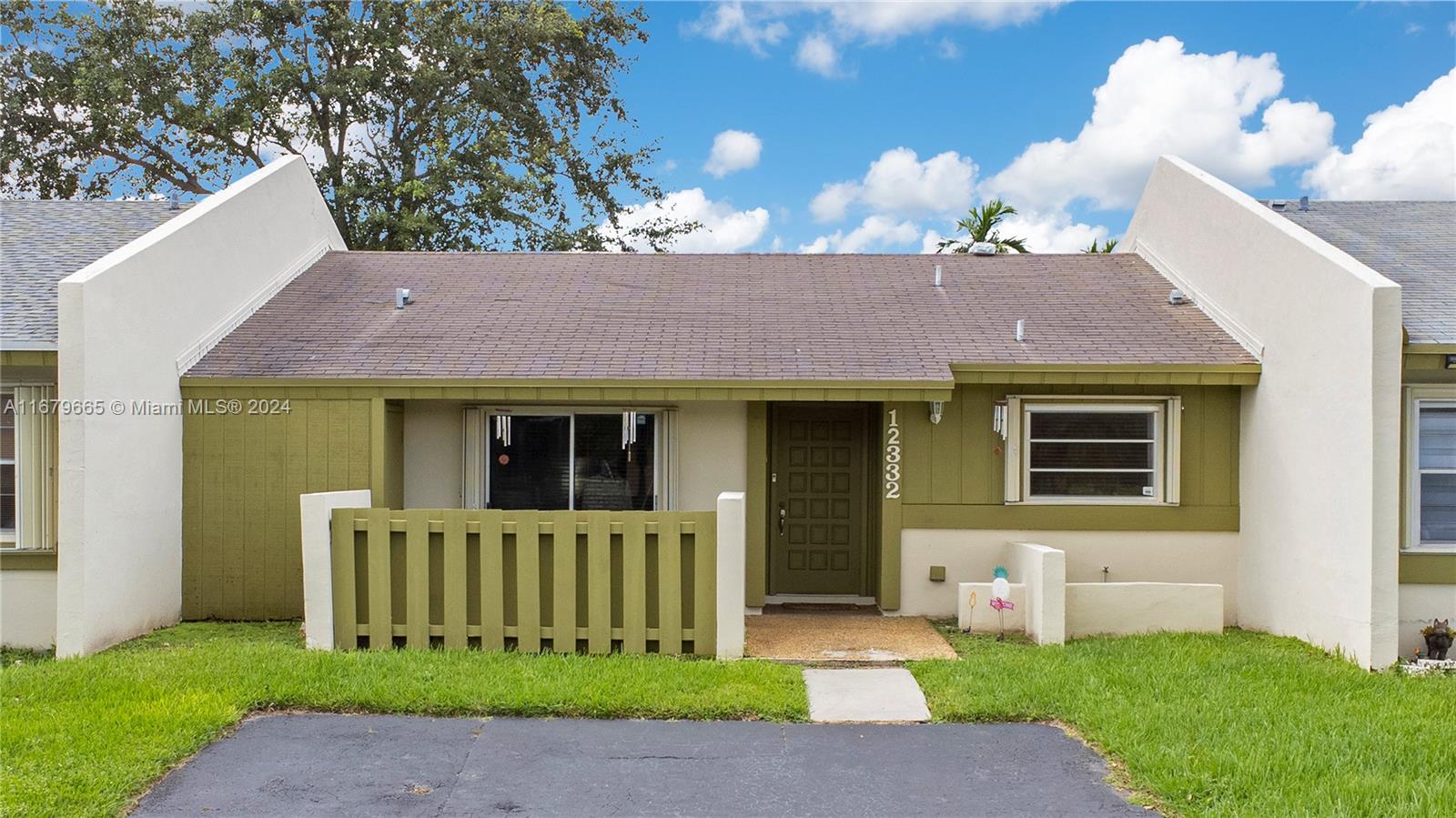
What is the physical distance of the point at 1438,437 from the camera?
872cm

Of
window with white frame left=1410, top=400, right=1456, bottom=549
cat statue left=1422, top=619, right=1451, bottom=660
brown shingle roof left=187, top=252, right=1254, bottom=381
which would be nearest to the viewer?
cat statue left=1422, top=619, right=1451, bottom=660

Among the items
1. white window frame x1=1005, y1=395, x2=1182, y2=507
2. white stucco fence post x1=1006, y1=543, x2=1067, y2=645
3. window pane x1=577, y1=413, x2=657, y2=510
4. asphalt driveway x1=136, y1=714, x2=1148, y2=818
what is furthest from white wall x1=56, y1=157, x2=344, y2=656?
white window frame x1=1005, y1=395, x2=1182, y2=507

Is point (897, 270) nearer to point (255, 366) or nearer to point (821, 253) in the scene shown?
point (821, 253)

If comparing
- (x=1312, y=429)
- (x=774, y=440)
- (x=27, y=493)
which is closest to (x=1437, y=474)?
(x=1312, y=429)

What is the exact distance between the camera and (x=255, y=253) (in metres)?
11.2

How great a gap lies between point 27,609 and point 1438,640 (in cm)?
1223

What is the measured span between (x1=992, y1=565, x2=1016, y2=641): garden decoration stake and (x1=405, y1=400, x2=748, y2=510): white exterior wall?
2.65m

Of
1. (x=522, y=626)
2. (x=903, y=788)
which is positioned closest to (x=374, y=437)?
(x=522, y=626)

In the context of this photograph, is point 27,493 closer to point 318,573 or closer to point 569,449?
point 318,573

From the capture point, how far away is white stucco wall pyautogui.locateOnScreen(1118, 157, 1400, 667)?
7.57 m

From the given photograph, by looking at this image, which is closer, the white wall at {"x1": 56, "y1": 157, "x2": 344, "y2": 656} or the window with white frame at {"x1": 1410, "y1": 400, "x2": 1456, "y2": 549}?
the white wall at {"x1": 56, "y1": 157, "x2": 344, "y2": 656}

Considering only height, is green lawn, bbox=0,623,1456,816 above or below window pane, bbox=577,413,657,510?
below

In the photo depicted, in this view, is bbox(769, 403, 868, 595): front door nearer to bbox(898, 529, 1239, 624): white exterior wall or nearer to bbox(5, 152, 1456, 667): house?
bbox(5, 152, 1456, 667): house

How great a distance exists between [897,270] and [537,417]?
221 inches
